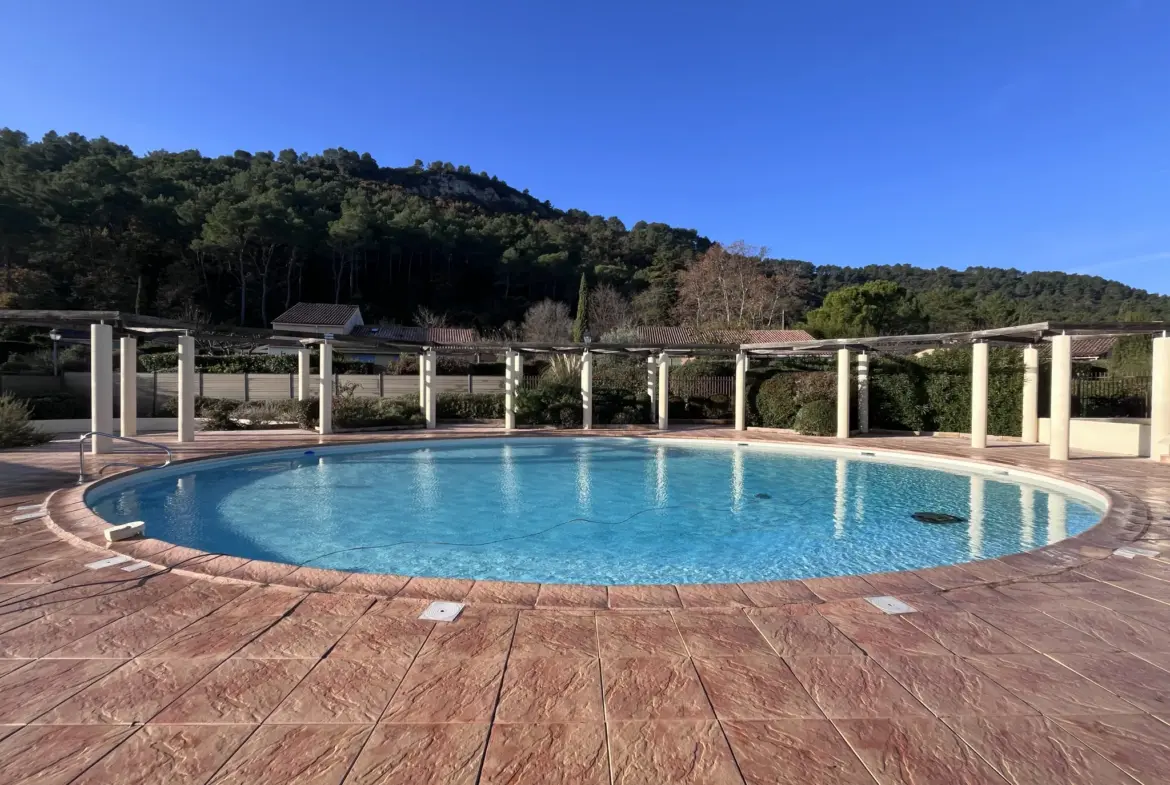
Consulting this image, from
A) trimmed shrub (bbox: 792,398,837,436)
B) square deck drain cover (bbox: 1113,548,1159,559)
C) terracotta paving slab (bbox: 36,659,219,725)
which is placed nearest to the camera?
terracotta paving slab (bbox: 36,659,219,725)

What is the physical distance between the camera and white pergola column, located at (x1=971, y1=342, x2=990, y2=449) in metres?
12.5

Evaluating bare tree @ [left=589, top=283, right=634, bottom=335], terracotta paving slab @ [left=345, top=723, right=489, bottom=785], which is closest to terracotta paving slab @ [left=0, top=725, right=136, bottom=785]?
terracotta paving slab @ [left=345, top=723, right=489, bottom=785]

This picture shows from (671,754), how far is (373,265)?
51.2 metres

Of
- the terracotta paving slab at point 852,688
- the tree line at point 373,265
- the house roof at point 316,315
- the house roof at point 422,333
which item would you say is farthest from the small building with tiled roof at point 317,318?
the terracotta paving slab at point 852,688

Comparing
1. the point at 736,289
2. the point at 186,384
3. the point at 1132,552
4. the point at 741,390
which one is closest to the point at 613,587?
A: the point at 1132,552

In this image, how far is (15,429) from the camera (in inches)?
453

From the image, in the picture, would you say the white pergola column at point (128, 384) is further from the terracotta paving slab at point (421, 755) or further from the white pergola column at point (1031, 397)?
the white pergola column at point (1031, 397)

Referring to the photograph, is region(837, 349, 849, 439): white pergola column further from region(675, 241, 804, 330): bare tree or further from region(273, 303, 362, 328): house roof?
region(273, 303, 362, 328): house roof

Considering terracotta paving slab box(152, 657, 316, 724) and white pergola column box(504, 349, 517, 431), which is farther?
white pergola column box(504, 349, 517, 431)

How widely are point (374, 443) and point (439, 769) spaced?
12.3 metres

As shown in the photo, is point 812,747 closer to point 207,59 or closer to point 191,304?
point 207,59

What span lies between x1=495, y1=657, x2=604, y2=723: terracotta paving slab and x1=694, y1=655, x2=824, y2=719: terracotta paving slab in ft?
1.82

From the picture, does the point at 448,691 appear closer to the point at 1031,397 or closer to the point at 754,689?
the point at 754,689

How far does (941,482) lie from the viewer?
10.2 m
